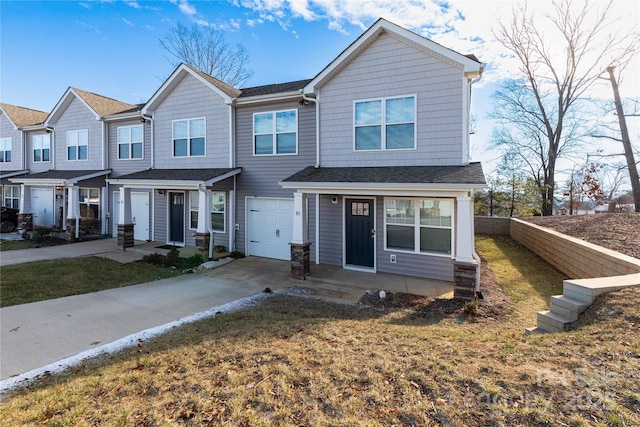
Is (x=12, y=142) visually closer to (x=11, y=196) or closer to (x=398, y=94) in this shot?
(x=11, y=196)

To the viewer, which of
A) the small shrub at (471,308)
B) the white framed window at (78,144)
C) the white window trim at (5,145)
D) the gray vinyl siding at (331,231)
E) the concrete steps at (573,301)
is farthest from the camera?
the white window trim at (5,145)

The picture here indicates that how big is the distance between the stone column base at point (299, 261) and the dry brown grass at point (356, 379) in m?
3.58

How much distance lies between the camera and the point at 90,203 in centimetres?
1630

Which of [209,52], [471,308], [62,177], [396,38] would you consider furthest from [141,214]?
[209,52]

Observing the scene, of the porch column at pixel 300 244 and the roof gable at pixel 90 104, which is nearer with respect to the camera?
the porch column at pixel 300 244

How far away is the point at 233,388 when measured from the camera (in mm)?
3314

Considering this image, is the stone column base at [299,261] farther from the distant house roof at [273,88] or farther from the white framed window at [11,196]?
the white framed window at [11,196]

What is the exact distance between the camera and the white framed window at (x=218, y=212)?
12398mm

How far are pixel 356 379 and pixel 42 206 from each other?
21846 mm

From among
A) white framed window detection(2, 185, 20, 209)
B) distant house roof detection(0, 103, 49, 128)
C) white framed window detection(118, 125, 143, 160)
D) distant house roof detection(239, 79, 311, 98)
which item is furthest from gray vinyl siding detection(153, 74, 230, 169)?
white framed window detection(2, 185, 20, 209)

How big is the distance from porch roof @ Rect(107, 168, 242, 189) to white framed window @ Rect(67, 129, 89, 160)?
5.75 metres

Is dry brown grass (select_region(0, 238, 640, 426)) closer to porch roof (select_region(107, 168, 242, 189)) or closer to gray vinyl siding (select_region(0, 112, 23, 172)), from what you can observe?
porch roof (select_region(107, 168, 242, 189))

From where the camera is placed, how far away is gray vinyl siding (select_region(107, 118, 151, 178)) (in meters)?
14.2

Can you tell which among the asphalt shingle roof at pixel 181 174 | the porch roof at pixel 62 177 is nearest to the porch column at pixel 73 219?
the porch roof at pixel 62 177
